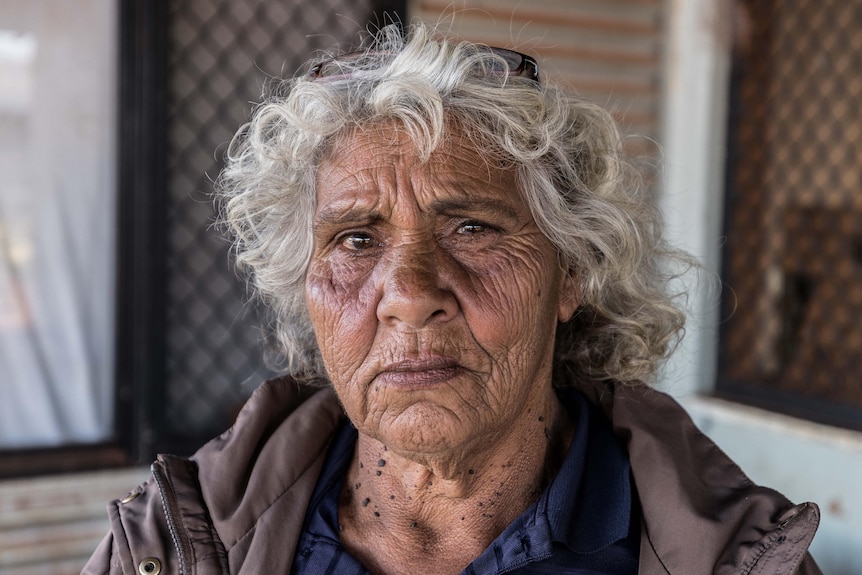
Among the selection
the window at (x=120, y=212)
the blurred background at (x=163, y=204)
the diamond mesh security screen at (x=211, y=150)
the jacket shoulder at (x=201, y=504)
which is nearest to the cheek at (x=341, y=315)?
the jacket shoulder at (x=201, y=504)

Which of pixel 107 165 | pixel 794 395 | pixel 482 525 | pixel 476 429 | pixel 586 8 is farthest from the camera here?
pixel 586 8

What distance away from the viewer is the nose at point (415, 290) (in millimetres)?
1506

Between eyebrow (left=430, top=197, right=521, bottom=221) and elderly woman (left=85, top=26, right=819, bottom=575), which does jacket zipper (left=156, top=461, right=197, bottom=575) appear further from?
eyebrow (left=430, top=197, right=521, bottom=221)

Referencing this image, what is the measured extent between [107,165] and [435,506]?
2598mm

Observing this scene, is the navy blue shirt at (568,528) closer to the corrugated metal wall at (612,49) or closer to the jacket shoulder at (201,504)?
the jacket shoulder at (201,504)

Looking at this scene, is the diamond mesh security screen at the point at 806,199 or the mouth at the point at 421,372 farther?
the diamond mesh security screen at the point at 806,199

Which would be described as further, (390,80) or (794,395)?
(794,395)

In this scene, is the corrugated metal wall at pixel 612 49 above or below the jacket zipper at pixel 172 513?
above

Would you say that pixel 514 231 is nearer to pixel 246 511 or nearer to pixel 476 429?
pixel 476 429

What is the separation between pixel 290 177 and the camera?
1798 mm

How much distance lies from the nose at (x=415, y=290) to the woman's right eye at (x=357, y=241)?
78 mm

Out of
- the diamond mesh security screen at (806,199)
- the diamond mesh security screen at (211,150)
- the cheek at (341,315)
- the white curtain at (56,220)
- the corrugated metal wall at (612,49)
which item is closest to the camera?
the cheek at (341,315)

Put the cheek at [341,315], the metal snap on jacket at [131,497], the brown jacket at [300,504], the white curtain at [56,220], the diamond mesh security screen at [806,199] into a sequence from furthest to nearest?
the diamond mesh security screen at [806,199] < the white curtain at [56,220] < the metal snap on jacket at [131,497] < the cheek at [341,315] < the brown jacket at [300,504]

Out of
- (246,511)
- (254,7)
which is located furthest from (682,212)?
(246,511)
